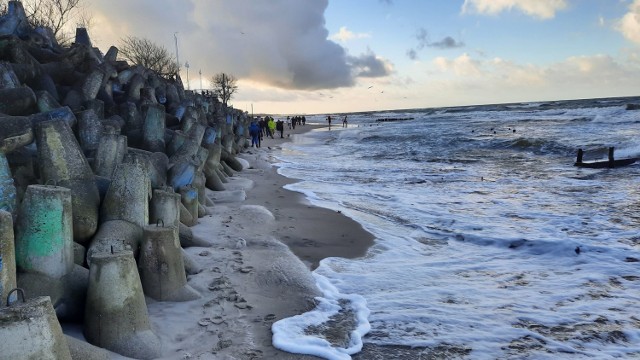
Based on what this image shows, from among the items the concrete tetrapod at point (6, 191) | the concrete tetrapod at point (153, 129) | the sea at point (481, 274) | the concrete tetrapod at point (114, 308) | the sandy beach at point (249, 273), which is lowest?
the sea at point (481, 274)

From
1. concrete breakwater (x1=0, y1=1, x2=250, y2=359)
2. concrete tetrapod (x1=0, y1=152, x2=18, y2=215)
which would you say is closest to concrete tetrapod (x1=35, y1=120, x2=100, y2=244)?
concrete breakwater (x1=0, y1=1, x2=250, y2=359)

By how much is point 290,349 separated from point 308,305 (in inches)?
38.4

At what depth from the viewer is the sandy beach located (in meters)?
3.93

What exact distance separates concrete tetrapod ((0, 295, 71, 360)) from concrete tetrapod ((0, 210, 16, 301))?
49 centimetres

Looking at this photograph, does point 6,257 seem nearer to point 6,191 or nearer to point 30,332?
point 30,332

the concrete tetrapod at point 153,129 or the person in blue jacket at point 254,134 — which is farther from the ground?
the concrete tetrapod at point 153,129

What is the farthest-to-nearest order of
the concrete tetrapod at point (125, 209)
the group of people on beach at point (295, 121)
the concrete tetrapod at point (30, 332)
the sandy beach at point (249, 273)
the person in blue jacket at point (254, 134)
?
the group of people on beach at point (295, 121) → the person in blue jacket at point (254, 134) → the concrete tetrapod at point (125, 209) → the sandy beach at point (249, 273) → the concrete tetrapod at point (30, 332)

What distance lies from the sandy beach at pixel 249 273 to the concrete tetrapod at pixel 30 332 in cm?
109

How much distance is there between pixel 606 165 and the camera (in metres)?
16.8

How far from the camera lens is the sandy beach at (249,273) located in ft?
12.9

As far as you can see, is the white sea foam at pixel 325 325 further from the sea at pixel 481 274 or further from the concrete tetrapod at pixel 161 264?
the concrete tetrapod at pixel 161 264

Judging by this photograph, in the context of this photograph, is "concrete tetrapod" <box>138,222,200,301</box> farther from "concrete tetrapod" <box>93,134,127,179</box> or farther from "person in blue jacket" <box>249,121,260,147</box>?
"person in blue jacket" <box>249,121,260,147</box>

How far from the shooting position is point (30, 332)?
2475 millimetres

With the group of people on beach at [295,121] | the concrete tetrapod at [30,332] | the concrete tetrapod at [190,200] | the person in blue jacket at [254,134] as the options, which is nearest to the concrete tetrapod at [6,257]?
the concrete tetrapod at [30,332]
